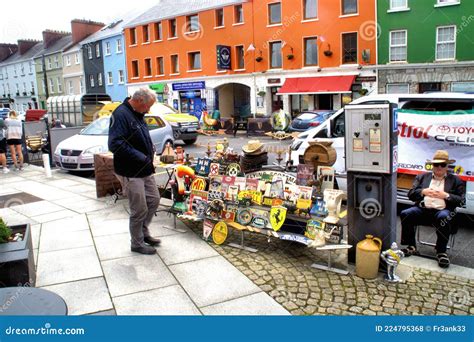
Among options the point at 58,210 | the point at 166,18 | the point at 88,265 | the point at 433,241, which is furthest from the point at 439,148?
the point at 166,18

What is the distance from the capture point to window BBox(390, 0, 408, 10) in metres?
25.0

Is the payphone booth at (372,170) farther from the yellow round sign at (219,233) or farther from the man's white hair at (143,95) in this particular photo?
the man's white hair at (143,95)

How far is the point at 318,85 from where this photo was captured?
28.1m

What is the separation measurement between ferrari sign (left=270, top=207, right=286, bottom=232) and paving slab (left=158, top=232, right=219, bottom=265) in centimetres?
85

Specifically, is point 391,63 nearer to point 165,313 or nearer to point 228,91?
point 228,91

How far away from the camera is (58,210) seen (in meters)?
8.02

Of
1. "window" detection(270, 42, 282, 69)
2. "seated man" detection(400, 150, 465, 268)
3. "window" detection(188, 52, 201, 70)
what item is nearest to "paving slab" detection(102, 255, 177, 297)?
"seated man" detection(400, 150, 465, 268)

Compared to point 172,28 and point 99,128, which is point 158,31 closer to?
point 172,28

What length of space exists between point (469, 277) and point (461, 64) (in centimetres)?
2185

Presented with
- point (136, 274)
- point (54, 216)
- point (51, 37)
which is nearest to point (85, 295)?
point (136, 274)

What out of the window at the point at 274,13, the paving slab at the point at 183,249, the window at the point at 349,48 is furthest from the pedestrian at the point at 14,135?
the window at the point at 274,13

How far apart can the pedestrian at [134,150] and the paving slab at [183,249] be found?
0.26 meters

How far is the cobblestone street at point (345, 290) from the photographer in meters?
4.11

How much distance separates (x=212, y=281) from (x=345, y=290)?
1.42 metres
